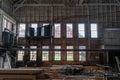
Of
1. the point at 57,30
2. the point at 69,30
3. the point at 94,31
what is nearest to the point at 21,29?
the point at 57,30

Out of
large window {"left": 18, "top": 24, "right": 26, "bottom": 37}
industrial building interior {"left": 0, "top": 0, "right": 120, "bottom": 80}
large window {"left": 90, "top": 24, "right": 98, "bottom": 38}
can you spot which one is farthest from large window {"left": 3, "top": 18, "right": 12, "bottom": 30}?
large window {"left": 90, "top": 24, "right": 98, "bottom": 38}

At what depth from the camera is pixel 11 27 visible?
2431 centimetres

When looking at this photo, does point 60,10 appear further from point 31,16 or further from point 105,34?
point 105,34

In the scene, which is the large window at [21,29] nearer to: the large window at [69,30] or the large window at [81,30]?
the large window at [69,30]

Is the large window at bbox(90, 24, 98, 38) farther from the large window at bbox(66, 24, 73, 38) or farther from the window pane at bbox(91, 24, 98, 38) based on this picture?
the large window at bbox(66, 24, 73, 38)

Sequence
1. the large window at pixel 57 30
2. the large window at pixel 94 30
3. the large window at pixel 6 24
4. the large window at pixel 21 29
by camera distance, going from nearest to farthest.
A: 1. the large window at pixel 6 24
2. the large window at pixel 94 30
3. the large window at pixel 57 30
4. the large window at pixel 21 29

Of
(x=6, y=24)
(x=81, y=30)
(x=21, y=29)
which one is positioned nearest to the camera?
(x=6, y=24)

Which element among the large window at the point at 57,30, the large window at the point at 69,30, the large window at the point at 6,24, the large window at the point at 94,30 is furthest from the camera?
the large window at the point at 57,30

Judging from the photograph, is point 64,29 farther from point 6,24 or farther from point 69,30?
point 6,24

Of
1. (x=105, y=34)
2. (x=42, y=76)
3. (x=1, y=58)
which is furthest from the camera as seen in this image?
(x=105, y=34)

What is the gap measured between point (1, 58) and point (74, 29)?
1029cm

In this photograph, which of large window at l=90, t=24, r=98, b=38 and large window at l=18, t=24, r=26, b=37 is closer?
large window at l=90, t=24, r=98, b=38

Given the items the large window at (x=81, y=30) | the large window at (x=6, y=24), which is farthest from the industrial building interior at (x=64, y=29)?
the large window at (x=6, y=24)

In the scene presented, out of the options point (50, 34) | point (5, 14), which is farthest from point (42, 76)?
point (50, 34)
